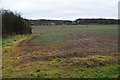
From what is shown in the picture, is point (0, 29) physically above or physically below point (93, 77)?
above

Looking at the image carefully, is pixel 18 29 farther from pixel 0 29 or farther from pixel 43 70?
pixel 43 70

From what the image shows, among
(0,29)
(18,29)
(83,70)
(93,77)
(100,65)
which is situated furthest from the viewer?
(18,29)

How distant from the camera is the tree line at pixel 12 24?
25766mm

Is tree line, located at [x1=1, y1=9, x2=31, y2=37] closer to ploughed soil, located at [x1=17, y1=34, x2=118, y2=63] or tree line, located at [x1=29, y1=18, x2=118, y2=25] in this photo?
ploughed soil, located at [x1=17, y1=34, x2=118, y2=63]

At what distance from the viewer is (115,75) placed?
5.51m

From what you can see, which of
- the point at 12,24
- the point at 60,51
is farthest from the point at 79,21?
the point at 60,51

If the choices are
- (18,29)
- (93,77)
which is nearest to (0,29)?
(18,29)

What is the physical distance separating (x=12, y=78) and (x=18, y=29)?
2536cm

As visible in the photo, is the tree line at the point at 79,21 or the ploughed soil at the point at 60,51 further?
the tree line at the point at 79,21

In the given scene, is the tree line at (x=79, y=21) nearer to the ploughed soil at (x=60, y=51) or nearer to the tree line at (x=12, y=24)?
Result: the tree line at (x=12, y=24)

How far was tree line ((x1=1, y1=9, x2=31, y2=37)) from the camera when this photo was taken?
25.8 m

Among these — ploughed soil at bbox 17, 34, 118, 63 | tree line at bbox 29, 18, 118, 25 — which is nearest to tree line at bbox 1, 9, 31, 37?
ploughed soil at bbox 17, 34, 118, 63

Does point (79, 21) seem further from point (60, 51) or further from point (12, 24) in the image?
point (60, 51)

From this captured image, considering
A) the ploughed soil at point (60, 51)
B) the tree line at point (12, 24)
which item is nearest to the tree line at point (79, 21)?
the tree line at point (12, 24)
